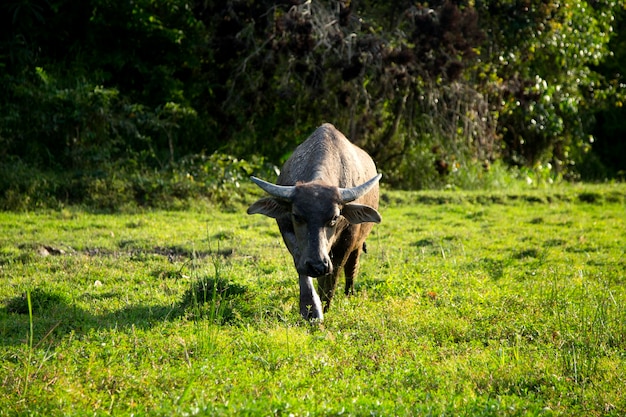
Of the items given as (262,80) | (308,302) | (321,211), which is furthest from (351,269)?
(262,80)

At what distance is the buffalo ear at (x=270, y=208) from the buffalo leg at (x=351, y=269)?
115cm

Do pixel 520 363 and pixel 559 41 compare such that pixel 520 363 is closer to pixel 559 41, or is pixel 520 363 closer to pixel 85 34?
pixel 85 34

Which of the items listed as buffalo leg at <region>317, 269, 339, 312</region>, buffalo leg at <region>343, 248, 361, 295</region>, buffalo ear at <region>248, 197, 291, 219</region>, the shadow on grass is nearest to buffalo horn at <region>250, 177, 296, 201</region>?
buffalo ear at <region>248, 197, 291, 219</region>

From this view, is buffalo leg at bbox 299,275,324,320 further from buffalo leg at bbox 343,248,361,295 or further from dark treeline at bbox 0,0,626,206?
dark treeline at bbox 0,0,626,206

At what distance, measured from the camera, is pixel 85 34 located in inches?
531

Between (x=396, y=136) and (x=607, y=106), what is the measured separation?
6.77 metres

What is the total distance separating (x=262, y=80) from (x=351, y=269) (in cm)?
709

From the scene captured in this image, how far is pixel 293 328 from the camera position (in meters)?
A: 5.38

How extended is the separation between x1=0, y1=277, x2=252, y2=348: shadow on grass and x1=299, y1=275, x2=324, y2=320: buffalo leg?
45 centimetres

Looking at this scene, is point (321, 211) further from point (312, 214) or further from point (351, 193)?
point (351, 193)

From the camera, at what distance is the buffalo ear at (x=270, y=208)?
5.87 m

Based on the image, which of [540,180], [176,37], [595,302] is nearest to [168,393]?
[595,302]

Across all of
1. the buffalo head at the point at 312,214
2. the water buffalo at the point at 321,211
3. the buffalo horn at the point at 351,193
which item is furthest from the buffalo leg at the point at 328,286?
the buffalo horn at the point at 351,193

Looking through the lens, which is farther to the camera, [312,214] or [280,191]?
[280,191]
